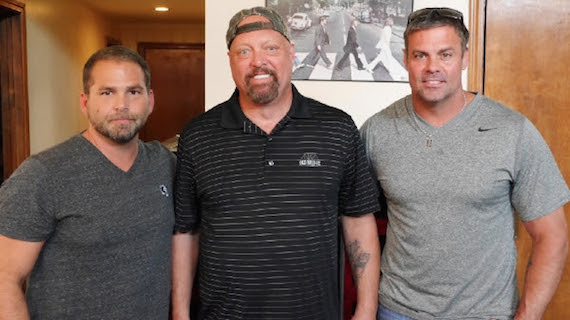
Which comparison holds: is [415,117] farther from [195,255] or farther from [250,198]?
[195,255]

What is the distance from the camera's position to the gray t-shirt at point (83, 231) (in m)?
1.29

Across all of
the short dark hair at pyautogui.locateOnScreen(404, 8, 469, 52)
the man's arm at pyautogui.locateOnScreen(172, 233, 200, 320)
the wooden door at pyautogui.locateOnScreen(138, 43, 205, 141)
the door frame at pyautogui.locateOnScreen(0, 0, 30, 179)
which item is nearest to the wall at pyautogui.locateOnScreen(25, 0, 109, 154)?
the door frame at pyautogui.locateOnScreen(0, 0, 30, 179)

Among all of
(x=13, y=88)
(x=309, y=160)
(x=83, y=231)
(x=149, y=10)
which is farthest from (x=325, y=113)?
(x=149, y=10)

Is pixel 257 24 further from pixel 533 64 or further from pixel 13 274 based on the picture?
pixel 533 64

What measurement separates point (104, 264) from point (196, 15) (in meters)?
5.37

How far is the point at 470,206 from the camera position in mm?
1402

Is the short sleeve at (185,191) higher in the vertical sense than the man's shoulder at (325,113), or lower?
lower

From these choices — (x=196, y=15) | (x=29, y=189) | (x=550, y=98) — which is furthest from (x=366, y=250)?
(x=196, y=15)

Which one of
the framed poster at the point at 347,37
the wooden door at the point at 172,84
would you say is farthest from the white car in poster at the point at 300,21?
the wooden door at the point at 172,84

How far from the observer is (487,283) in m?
1.40

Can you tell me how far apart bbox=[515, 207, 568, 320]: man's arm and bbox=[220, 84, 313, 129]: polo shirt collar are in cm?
71

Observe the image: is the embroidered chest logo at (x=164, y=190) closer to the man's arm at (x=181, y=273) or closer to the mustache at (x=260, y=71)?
the man's arm at (x=181, y=273)

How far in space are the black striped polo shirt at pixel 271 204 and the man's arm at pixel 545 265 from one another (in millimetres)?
495

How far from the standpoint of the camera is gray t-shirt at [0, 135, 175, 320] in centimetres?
129
